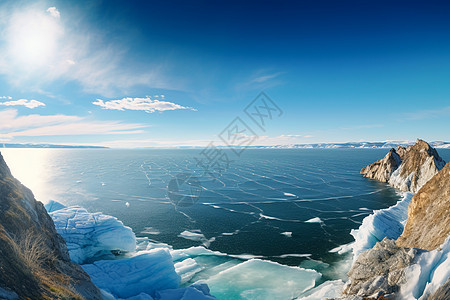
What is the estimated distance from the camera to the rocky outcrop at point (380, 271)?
10695mm

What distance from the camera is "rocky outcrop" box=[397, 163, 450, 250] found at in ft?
43.0

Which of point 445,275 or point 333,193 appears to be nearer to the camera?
point 445,275

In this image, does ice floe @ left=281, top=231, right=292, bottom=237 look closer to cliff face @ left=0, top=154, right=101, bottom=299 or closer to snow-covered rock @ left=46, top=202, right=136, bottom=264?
snow-covered rock @ left=46, top=202, right=136, bottom=264

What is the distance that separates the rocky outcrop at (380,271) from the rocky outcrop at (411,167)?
50.7 meters

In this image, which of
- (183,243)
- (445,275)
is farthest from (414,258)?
(183,243)

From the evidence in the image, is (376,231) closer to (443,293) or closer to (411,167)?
(443,293)

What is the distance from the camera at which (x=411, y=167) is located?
2233 inches

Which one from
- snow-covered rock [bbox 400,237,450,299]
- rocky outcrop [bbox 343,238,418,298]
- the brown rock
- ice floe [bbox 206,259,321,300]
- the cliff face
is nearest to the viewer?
the cliff face

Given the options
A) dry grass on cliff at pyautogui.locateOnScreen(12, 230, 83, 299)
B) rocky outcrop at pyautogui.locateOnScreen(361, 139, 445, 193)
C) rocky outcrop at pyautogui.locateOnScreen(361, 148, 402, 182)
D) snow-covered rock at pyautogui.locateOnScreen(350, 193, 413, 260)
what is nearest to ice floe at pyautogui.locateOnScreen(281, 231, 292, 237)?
snow-covered rock at pyautogui.locateOnScreen(350, 193, 413, 260)

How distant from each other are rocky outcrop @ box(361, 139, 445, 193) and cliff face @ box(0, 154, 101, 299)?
213 feet

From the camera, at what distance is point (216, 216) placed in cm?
3581

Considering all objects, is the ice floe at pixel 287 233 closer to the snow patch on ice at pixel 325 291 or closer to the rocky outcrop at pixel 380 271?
the snow patch on ice at pixel 325 291

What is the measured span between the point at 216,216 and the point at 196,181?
30.8 m

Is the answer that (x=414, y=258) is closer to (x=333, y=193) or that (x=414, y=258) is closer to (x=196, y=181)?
(x=333, y=193)
